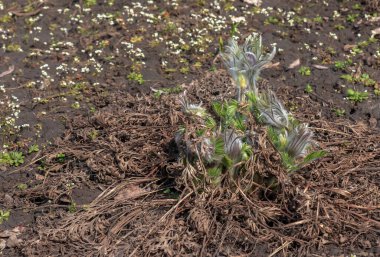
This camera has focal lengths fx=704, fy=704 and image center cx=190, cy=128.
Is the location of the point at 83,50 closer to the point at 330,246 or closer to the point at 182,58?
the point at 182,58

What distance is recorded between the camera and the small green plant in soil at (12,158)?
17.7ft

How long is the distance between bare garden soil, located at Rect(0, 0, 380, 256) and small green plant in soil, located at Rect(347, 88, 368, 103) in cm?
5

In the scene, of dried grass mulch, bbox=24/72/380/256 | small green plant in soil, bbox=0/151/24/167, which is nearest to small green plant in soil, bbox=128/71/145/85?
dried grass mulch, bbox=24/72/380/256

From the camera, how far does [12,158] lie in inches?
214

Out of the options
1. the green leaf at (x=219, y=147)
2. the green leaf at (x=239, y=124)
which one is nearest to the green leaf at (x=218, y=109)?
the green leaf at (x=239, y=124)

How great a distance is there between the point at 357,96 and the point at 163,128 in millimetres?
1787

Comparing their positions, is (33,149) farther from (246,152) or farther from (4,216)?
(246,152)

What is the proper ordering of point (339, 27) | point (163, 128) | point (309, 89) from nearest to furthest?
point (163, 128), point (309, 89), point (339, 27)

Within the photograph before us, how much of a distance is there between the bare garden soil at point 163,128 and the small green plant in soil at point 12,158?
38 millimetres

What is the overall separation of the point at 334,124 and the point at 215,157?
1.44 m

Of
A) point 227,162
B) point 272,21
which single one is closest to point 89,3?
point 272,21

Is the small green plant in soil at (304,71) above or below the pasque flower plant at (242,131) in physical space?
below

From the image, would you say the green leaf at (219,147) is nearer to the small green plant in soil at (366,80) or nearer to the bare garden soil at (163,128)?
the bare garden soil at (163,128)

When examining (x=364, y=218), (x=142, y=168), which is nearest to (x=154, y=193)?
(x=142, y=168)
